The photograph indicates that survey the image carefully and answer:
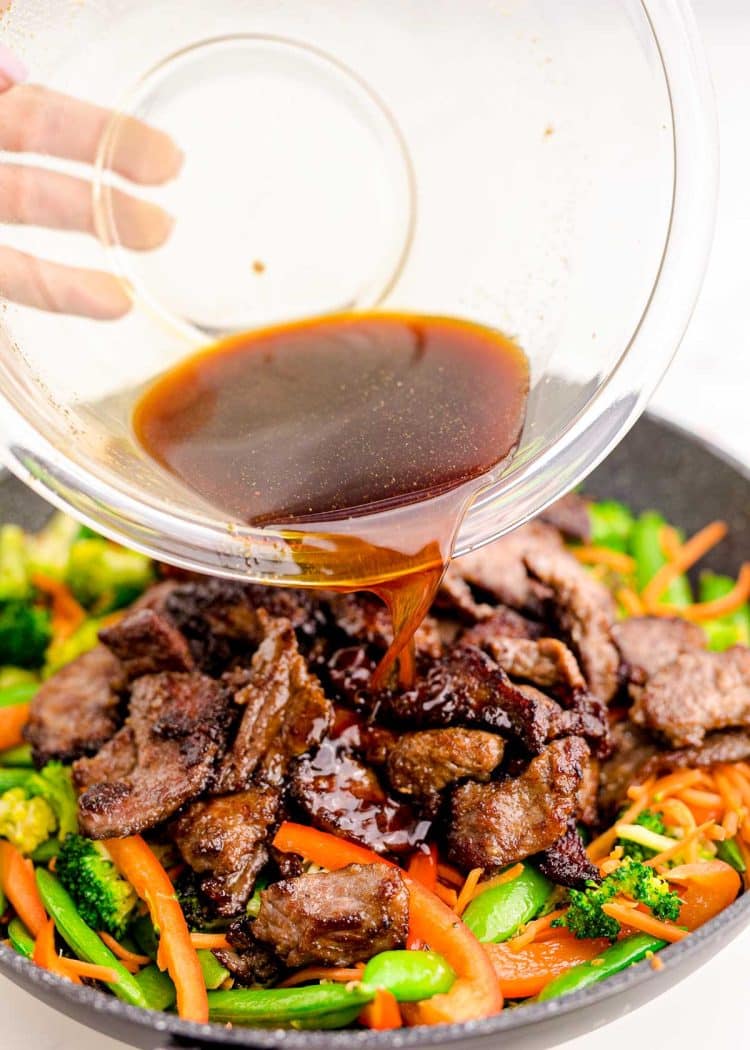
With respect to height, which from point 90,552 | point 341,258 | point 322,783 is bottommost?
point 322,783

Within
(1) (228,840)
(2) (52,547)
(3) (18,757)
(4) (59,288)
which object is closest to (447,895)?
(1) (228,840)

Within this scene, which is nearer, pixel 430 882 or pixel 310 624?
pixel 430 882

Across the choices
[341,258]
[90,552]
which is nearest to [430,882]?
[90,552]

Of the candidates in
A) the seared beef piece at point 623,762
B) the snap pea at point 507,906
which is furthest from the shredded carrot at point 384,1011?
the seared beef piece at point 623,762

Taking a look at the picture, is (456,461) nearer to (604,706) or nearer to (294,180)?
(604,706)

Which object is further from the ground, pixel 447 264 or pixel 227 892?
pixel 447 264

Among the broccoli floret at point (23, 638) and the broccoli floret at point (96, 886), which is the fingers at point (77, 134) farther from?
the broccoli floret at point (96, 886)

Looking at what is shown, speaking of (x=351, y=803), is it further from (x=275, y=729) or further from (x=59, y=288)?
(x=59, y=288)

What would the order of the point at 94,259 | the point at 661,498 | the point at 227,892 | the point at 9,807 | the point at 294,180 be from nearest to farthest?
1. the point at 227,892
2. the point at 9,807
3. the point at 94,259
4. the point at 294,180
5. the point at 661,498
